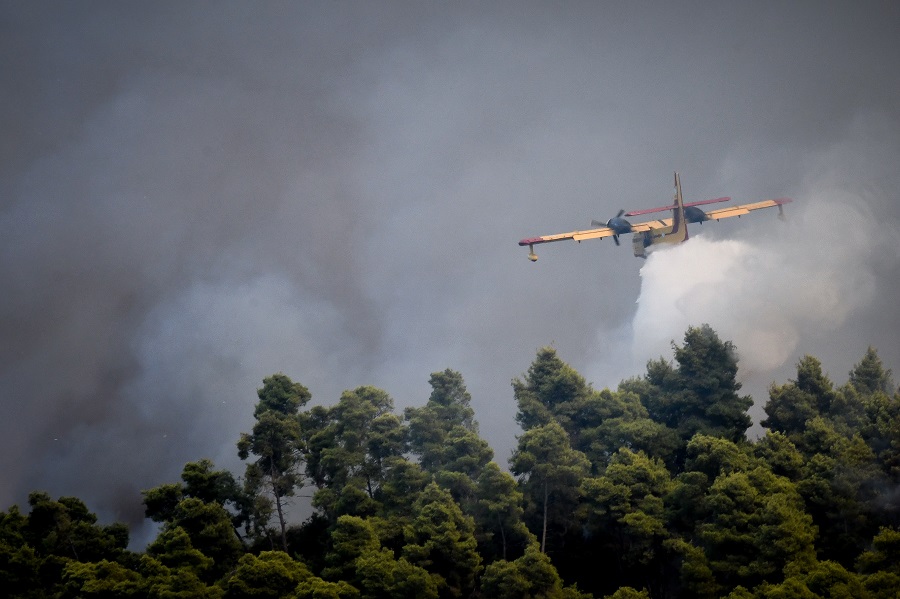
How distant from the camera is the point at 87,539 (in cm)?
8388

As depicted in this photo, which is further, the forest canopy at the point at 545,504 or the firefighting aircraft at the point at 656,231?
the firefighting aircraft at the point at 656,231

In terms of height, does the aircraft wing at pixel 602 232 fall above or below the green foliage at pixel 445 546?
above

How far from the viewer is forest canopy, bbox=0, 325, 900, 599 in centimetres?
7294

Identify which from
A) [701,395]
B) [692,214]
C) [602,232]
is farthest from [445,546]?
[692,214]

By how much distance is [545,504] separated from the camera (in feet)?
262

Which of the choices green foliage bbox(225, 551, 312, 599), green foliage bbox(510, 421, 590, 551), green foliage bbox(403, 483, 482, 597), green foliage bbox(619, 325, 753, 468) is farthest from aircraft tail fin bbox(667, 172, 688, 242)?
green foliage bbox(225, 551, 312, 599)

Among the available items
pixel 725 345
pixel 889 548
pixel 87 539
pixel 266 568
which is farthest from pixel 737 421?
pixel 87 539

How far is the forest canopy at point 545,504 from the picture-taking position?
2872 inches

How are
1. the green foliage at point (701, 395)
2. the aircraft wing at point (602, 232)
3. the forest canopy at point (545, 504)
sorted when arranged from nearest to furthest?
the forest canopy at point (545, 504)
the green foliage at point (701, 395)
the aircraft wing at point (602, 232)

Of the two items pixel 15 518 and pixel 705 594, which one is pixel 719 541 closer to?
pixel 705 594

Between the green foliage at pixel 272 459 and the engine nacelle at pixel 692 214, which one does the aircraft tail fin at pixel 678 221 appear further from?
the green foliage at pixel 272 459

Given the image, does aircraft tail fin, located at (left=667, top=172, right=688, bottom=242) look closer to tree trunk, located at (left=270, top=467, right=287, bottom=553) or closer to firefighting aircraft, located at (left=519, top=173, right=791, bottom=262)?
firefighting aircraft, located at (left=519, top=173, right=791, bottom=262)

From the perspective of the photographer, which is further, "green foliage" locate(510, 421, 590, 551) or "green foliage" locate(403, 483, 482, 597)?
"green foliage" locate(510, 421, 590, 551)

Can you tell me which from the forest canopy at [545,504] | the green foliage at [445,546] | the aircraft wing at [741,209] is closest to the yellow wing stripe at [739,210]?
the aircraft wing at [741,209]
